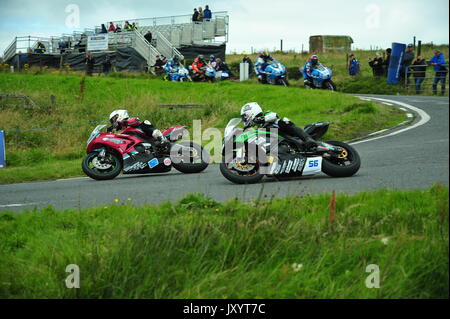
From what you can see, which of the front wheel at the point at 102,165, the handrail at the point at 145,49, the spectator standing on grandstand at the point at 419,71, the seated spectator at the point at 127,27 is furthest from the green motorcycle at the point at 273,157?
the seated spectator at the point at 127,27

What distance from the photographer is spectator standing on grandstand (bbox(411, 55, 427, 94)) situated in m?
23.9

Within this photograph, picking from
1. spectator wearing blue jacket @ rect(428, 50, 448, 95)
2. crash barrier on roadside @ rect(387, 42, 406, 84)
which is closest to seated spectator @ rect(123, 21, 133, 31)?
crash barrier on roadside @ rect(387, 42, 406, 84)

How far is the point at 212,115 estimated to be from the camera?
2211cm

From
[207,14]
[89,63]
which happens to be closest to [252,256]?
[89,63]

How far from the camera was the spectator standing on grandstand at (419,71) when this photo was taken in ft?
78.4

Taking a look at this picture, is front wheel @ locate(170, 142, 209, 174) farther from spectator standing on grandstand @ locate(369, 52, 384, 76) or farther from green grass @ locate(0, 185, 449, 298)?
spectator standing on grandstand @ locate(369, 52, 384, 76)

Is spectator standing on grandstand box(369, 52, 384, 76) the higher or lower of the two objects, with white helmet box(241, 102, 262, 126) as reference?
higher

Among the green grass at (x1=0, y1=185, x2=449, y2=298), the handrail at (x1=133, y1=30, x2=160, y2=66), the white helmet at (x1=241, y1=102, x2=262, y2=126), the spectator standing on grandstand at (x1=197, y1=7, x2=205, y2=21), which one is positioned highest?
the spectator standing on grandstand at (x1=197, y1=7, x2=205, y2=21)

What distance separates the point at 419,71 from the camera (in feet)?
78.1

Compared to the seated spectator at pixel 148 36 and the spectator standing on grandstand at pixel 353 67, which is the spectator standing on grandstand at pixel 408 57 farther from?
the seated spectator at pixel 148 36

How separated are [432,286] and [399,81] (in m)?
24.1

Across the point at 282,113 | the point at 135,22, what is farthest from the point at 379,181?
the point at 135,22

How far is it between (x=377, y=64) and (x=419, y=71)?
3979 mm
